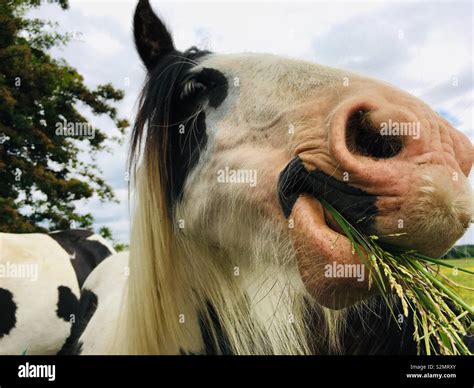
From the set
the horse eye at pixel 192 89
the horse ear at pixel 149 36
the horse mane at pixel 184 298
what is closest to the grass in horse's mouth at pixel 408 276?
the horse mane at pixel 184 298

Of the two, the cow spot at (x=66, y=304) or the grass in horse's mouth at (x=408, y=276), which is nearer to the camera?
the grass in horse's mouth at (x=408, y=276)

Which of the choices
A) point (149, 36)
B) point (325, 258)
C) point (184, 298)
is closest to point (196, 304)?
point (184, 298)

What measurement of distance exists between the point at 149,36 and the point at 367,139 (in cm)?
119

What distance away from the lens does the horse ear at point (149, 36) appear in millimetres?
1943

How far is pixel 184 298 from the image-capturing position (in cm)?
171

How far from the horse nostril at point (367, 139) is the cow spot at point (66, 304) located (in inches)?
142

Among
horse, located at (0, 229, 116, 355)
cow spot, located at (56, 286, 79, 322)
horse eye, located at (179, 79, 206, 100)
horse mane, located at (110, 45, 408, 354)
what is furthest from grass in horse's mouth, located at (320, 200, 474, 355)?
cow spot, located at (56, 286, 79, 322)

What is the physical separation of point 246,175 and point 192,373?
85cm

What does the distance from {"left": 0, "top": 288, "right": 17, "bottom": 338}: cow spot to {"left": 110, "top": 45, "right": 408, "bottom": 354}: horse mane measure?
2609 millimetres

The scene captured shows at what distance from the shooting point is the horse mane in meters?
1.69

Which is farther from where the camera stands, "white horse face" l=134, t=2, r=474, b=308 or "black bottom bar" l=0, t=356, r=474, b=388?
"black bottom bar" l=0, t=356, r=474, b=388

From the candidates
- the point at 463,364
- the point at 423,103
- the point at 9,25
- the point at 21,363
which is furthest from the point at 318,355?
the point at 9,25

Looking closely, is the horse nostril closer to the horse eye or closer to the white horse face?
the white horse face

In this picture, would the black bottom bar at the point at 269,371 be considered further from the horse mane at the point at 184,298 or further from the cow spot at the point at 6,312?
the cow spot at the point at 6,312
